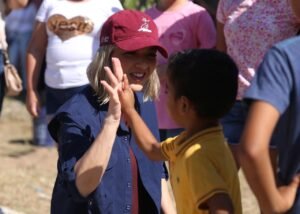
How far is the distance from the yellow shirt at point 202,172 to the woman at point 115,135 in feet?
1.11

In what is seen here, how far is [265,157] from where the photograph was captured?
2.43 metres

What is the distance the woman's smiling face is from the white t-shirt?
1.78m

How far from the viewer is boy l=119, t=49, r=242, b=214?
8.66 ft

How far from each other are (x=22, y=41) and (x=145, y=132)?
6.09 meters

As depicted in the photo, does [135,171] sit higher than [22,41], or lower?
higher

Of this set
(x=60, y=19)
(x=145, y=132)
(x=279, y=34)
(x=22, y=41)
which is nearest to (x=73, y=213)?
(x=145, y=132)

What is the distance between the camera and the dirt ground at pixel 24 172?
19.6ft

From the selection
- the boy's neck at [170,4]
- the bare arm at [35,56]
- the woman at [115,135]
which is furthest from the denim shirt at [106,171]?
the bare arm at [35,56]

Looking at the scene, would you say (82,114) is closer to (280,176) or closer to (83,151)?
(83,151)

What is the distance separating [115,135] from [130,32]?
1.45 ft

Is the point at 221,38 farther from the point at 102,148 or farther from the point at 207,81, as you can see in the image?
the point at 207,81

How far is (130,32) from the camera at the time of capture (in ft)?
10.7

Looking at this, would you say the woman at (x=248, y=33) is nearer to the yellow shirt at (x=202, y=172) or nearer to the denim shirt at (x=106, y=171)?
the denim shirt at (x=106, y=171)

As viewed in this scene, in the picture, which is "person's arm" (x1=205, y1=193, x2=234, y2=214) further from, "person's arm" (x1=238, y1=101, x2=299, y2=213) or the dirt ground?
the dirt ground
